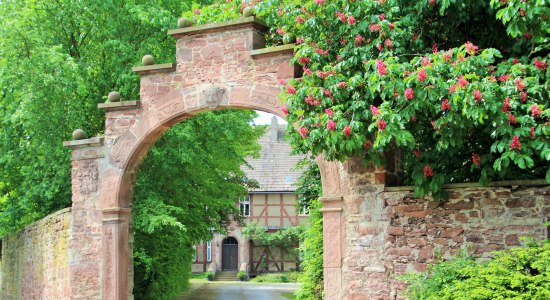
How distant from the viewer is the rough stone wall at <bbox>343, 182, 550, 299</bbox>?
25.6ft

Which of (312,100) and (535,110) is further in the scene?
(312,100)

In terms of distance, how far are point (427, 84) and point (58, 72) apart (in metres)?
8.81

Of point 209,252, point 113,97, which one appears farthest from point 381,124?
point 209,252

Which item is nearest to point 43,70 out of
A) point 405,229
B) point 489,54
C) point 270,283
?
point 405,229

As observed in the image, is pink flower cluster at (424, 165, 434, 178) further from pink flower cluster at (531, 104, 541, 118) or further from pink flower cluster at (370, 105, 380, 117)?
pink flower cluster at (531, 104, 541, 118)

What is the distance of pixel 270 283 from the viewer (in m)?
32.6

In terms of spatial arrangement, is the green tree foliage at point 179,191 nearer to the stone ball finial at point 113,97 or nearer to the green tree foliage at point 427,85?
the stone ball finial at point 113,97

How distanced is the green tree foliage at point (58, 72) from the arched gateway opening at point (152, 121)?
3065 millimetres

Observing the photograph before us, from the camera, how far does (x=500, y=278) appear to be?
6621 mm

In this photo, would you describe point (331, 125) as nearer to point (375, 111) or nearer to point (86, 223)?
point (375, 111)

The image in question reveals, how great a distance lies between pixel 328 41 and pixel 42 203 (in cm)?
942

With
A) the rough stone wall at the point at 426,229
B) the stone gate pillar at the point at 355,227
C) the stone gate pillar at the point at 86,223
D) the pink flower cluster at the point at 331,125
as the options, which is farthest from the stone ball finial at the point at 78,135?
the pink flower cluster at the point at 331,125

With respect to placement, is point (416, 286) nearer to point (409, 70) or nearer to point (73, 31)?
point (409, 70)

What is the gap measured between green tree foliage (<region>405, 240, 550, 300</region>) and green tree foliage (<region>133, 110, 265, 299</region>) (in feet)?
22.6
